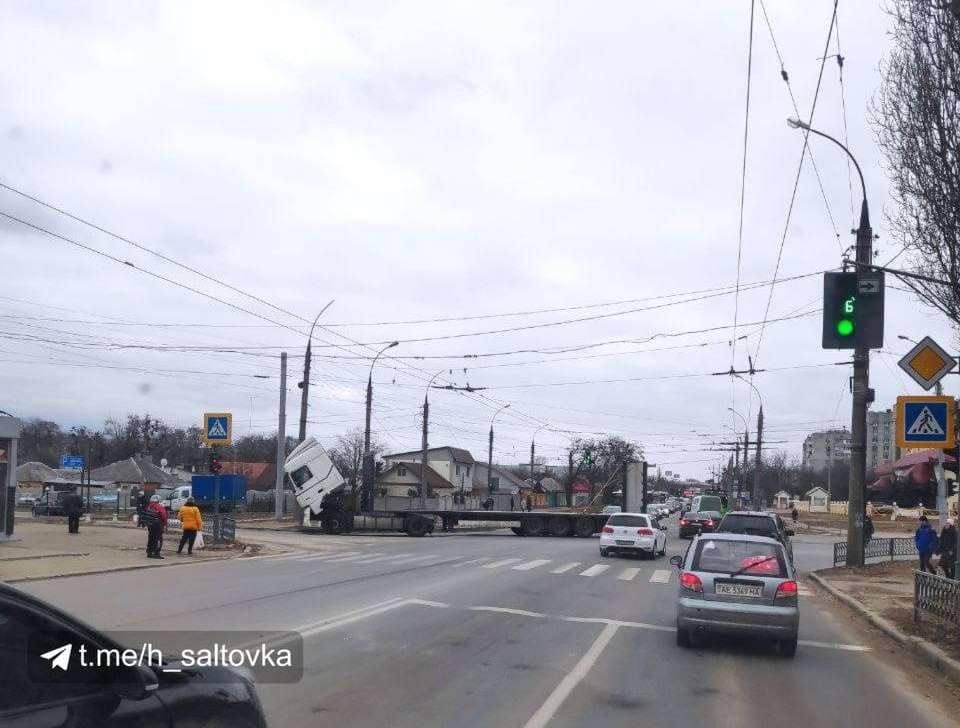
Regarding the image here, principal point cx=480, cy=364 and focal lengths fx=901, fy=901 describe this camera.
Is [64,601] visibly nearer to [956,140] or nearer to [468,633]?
[468,633]

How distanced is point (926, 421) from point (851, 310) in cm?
243

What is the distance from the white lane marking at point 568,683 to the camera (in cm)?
759

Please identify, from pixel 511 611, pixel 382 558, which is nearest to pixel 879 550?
pixel 382 558

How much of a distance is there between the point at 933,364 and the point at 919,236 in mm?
2721

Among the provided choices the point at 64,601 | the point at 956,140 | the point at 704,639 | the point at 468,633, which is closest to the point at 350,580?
the point at 64,601

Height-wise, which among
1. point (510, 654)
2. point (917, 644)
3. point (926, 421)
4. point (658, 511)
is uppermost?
point (926, 421)

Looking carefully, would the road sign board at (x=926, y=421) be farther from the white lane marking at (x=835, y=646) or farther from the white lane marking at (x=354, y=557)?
the white lane marking at (x=354, y=557)

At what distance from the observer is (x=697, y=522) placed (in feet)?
139

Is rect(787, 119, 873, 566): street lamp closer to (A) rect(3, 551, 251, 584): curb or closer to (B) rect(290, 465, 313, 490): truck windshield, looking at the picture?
(A) rect(3, 551, 251, 584): curb

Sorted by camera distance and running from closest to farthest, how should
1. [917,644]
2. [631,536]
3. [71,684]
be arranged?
[71,684]
[917,644]
[631,536]

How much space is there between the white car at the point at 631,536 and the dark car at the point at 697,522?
38.4 feet

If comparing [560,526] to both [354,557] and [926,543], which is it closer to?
[354,557]

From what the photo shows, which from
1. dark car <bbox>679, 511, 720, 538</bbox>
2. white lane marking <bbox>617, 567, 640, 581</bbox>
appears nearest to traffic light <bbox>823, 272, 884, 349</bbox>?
white lane marking <bbox>617, 567, 640, 581</bbox>

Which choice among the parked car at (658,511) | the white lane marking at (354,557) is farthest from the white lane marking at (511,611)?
the parked car at (658,511)
